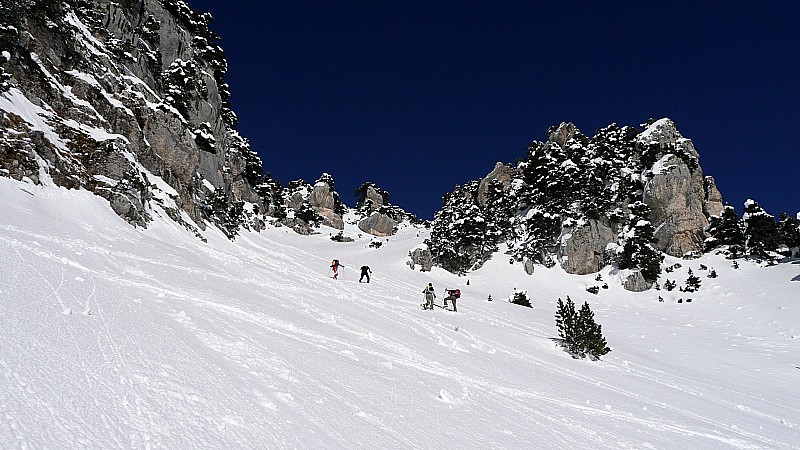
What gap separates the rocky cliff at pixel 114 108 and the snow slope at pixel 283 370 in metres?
2.01

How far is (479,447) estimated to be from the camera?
462 centimetres

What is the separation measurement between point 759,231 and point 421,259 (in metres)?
36.6

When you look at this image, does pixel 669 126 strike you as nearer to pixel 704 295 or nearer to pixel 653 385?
pixel 704 295

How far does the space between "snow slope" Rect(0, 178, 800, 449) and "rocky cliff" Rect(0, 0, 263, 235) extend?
2.01 metres

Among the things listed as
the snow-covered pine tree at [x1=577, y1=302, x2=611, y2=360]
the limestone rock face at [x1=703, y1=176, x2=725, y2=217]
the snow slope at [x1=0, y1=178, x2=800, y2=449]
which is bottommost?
the snow slope at [x1=0, y1=178, x2=800, y2=449]

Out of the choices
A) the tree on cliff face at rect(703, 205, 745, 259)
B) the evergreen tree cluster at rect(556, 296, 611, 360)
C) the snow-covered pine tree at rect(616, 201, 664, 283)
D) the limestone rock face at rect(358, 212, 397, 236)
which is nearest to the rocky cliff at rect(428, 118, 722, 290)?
the snow-covered pine tree at rect(616, 201, 664, 283)

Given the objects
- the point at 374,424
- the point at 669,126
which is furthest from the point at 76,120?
the point at 669,126

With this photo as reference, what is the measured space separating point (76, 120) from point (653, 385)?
2924 cm

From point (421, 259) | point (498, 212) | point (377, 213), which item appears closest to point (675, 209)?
point (498, 212)

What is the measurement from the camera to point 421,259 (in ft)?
130

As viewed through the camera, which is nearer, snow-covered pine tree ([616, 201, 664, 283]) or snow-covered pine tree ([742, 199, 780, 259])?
snow-covered pine tree ([616, 201, 664, 283])

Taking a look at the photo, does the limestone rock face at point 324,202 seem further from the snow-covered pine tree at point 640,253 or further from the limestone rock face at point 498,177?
the snow-covered pine tree at point 640,253

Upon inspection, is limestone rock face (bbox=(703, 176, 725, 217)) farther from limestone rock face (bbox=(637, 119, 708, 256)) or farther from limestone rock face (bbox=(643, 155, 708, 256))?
limestone rock face (bbox=(643, 155, 708, 256))

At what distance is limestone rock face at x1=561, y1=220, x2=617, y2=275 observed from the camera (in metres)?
43.1
